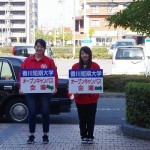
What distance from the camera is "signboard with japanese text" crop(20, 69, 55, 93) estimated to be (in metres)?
7.80

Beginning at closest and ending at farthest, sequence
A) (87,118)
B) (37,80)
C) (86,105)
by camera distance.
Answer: (86,105) < (87,118) < (37,80)

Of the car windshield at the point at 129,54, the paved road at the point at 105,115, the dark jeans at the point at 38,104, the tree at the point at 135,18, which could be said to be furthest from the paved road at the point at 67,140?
the car windshield at the point at 129,54

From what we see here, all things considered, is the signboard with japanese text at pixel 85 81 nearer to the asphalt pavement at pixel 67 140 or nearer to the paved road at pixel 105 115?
the asphalt pavement at pixel 67 140

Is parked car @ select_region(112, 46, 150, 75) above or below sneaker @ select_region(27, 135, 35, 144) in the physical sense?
above

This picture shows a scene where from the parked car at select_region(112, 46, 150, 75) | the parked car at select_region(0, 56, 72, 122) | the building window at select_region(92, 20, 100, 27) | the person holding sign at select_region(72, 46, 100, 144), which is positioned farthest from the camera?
the building window at select_region(92, 20, 100, 27)

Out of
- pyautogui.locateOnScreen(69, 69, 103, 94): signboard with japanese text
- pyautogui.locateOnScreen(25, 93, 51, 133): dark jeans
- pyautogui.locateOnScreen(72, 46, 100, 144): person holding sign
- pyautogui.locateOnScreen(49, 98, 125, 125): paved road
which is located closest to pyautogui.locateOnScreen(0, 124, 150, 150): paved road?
pyautogui.locateOnScreen(72, 46, 100, 144): person holding sign

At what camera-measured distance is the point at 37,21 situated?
415 ft

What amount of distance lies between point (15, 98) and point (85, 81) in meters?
2.89

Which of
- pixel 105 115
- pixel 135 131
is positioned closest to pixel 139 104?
pixel 135 131

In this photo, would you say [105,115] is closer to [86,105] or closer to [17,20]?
[86,105]

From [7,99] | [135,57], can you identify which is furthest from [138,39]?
[7,99]

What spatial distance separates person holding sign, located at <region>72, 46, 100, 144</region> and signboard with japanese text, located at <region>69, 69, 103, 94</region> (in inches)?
2.6

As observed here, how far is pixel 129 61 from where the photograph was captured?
20.9 meters

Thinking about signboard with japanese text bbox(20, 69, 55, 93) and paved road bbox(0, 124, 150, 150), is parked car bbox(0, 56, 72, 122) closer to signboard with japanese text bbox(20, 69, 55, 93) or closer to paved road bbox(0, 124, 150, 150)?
paved road bbox(0, 124, 150, 150)
